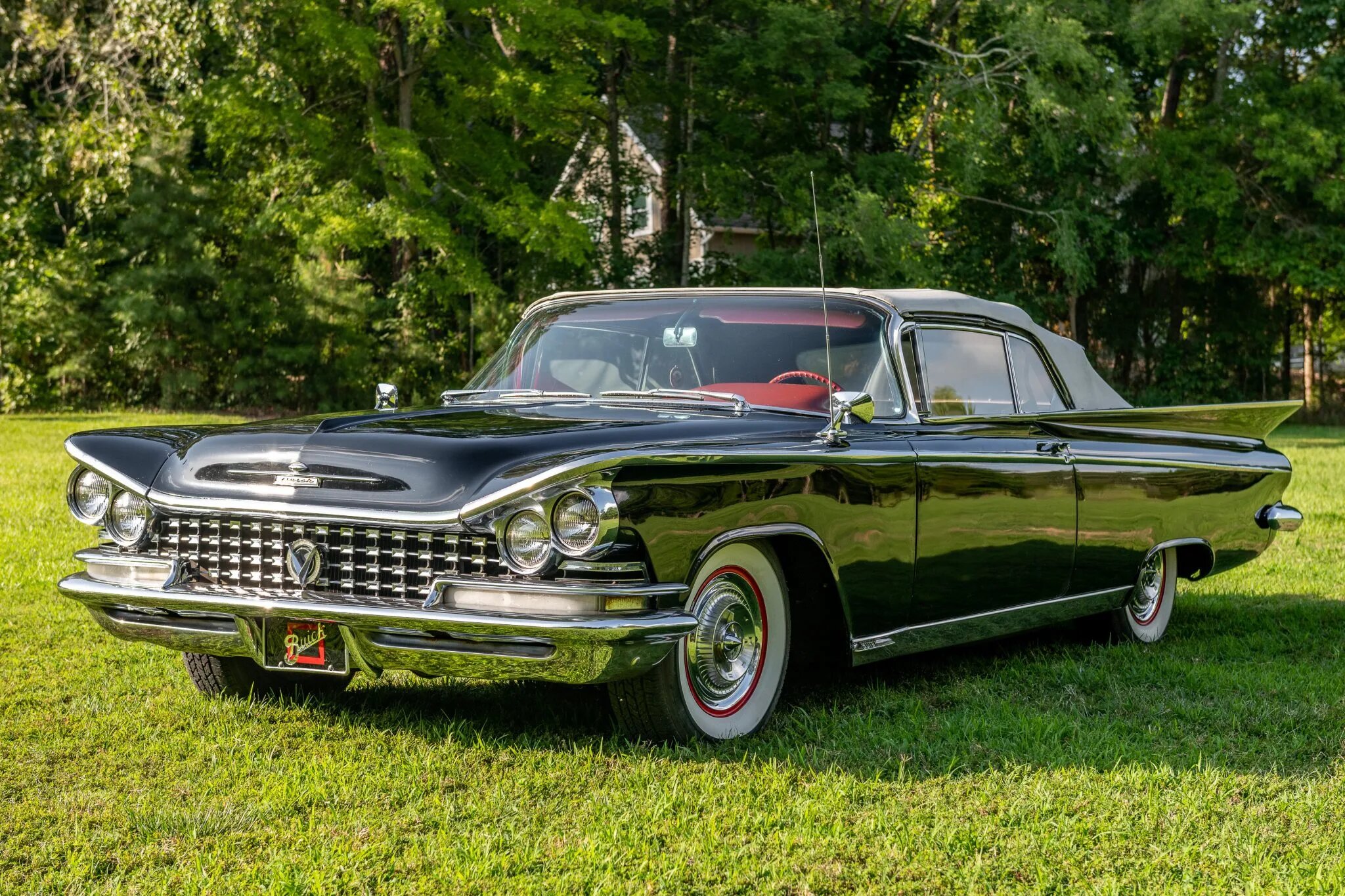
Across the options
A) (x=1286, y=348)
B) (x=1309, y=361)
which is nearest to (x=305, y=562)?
(x=1286, y=348)

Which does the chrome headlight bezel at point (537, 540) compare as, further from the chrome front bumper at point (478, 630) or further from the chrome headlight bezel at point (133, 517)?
the chrome headlight bezel at point (133, 517)

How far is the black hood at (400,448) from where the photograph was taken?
14.1 feet

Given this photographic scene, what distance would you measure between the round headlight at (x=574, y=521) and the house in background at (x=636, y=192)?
25628mm

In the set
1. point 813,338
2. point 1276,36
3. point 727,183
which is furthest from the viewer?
point 1276,36

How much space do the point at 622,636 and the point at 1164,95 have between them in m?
34.9

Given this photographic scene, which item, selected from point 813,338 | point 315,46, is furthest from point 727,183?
point 813,338

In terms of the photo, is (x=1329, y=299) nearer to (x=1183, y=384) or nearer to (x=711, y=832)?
(x=1183, y=384)

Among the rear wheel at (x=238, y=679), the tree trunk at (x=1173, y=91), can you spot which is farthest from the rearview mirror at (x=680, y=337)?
the tree trunk at (x=1173, y=91)

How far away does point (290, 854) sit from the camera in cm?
368

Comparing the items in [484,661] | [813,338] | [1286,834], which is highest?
[813,338]

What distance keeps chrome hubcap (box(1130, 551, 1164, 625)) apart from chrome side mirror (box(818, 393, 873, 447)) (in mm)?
2471

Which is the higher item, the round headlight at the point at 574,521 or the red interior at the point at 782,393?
the red interior at the point at 782,393

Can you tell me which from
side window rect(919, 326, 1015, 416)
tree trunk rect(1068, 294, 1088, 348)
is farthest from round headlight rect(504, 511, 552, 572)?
tree trunk rect(1068, 294, 1088, 348)

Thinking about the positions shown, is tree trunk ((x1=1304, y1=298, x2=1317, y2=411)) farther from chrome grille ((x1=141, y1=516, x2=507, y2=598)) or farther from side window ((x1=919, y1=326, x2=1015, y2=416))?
chrome grille ((x1=141, y1=516, x2=507, y2=598))
